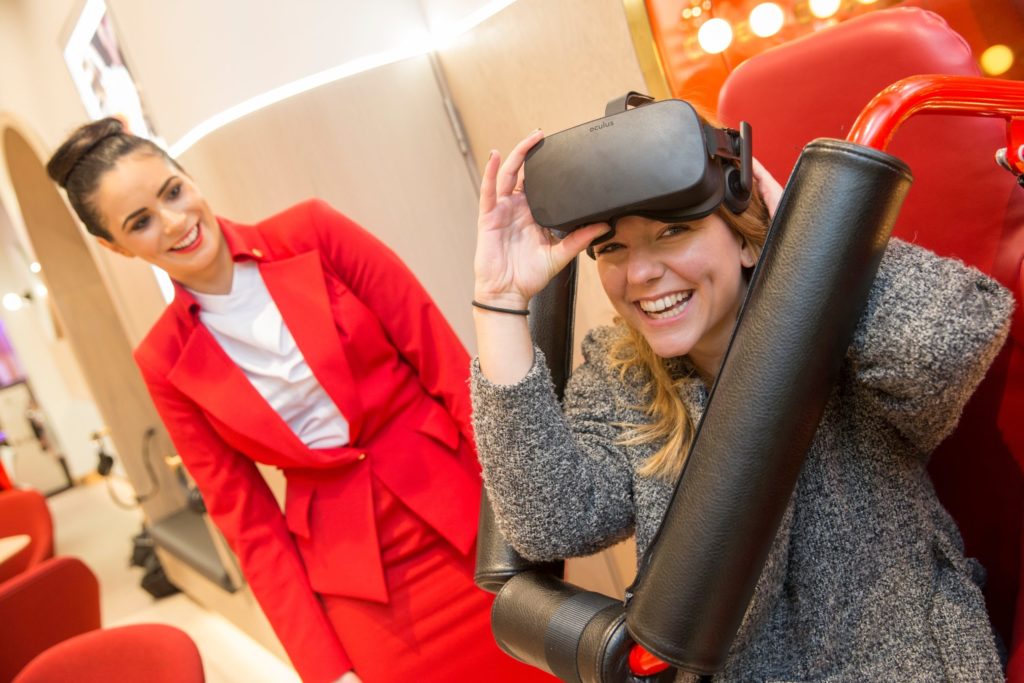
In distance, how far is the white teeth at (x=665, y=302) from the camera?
95cm

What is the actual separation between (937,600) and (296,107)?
1.70 metres

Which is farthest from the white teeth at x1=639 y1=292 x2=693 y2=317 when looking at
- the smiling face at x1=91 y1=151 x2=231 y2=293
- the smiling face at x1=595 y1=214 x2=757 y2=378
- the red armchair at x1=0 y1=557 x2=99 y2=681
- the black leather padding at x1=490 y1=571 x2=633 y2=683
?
the red armchair at x1=0 y1=557 x2=99 y2=681

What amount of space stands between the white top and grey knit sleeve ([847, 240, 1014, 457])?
3.24ft

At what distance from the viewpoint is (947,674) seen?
0.87 metres

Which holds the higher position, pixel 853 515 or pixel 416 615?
pixel 853 515

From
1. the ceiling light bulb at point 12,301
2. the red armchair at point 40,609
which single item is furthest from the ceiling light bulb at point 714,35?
the ceiling light bulb at point 12,301

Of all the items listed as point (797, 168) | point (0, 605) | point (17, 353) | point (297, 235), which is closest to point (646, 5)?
point (297, 235)

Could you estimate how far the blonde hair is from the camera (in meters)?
0.95

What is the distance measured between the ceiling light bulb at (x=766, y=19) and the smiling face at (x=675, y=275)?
0.54m

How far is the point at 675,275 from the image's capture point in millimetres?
931

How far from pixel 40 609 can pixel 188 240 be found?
1563mm

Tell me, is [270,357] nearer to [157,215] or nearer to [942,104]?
[157,215]

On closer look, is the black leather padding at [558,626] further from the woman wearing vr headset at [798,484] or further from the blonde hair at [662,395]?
the blonde hair at [662,395]

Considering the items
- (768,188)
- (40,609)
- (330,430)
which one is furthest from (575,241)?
(40,609)
